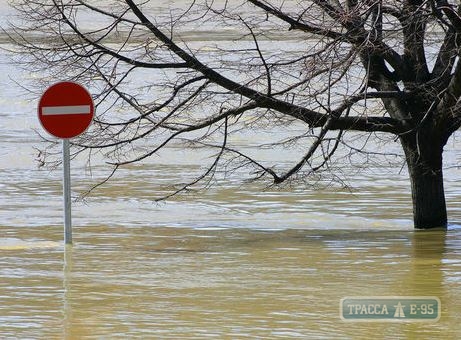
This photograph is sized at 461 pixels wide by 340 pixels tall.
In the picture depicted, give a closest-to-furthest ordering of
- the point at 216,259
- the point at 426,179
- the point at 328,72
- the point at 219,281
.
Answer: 1. the point at 219,281
2. the point at 216,259
3. the point at 328,72
4. the point at 426,179

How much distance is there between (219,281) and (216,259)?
1.47 metres

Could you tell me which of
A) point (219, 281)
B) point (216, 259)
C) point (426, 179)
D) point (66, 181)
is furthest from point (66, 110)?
point (426, 179)

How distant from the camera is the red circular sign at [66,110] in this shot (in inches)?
552

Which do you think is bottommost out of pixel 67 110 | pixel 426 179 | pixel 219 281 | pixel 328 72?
pixel 219 281

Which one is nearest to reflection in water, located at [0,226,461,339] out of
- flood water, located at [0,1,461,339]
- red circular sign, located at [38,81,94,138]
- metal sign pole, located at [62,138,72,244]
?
flood water, located at [0,1,461,339]

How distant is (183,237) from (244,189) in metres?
4.91

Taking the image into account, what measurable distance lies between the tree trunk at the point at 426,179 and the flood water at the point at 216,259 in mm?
289

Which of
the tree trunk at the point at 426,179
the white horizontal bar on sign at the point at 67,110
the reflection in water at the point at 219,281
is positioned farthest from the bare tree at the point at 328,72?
the white horizontal bar on sign at the point at 67,110

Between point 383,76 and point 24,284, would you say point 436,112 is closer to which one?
point 383,76

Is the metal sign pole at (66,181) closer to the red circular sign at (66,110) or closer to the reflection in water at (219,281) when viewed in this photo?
the red circular sign at (66,110)

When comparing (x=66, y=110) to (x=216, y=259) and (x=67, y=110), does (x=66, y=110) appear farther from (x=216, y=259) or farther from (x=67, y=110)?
(x=216, y=259)

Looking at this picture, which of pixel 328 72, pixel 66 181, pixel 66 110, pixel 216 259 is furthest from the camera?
pixel 328 72

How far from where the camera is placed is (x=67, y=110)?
14188mm

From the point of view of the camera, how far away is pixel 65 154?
14.4 meters
